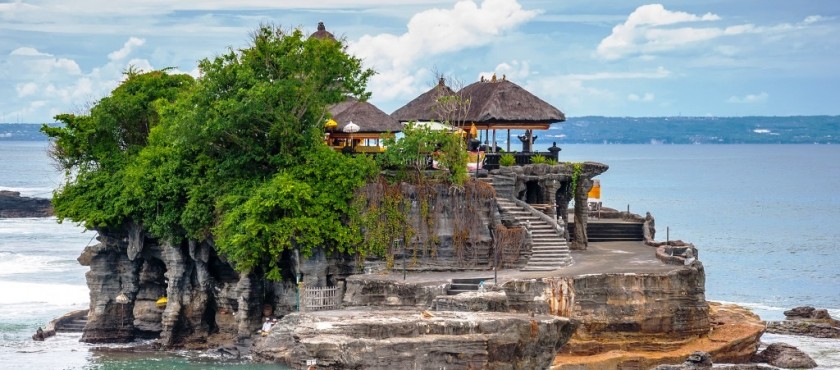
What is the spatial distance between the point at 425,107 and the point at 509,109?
398 cm

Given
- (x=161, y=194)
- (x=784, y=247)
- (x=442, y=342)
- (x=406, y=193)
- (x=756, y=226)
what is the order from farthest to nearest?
1. (x=756, y=226)
2. (x=784, y=247)
3. (x=161, y=194)
4. (x=406, y=193)
5. (x=442, y=342)

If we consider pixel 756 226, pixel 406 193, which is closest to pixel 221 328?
pixel 406 193

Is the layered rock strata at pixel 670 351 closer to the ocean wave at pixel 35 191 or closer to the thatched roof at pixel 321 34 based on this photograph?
the thatched roof at pixel 321 34

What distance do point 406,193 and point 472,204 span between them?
258 centimetres

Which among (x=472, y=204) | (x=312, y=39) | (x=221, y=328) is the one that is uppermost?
(x=312, y=39)

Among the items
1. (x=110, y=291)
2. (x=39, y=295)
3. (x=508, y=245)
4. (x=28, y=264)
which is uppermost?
(x=508, y=245)

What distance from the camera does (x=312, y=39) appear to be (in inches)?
2335

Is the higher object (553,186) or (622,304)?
(553,186)

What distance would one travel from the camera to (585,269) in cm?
5719

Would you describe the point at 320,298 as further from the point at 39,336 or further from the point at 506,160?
the point at 39,336

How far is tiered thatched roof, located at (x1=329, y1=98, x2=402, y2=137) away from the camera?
203 ft

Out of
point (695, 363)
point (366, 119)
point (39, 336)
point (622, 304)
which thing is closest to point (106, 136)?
point (39, 336)

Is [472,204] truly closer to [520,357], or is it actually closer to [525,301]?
[525,301]

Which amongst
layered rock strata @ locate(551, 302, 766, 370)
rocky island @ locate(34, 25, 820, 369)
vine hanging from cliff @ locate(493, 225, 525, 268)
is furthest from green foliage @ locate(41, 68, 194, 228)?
layered rock strata @ locate(551, 302, 766, 370)
